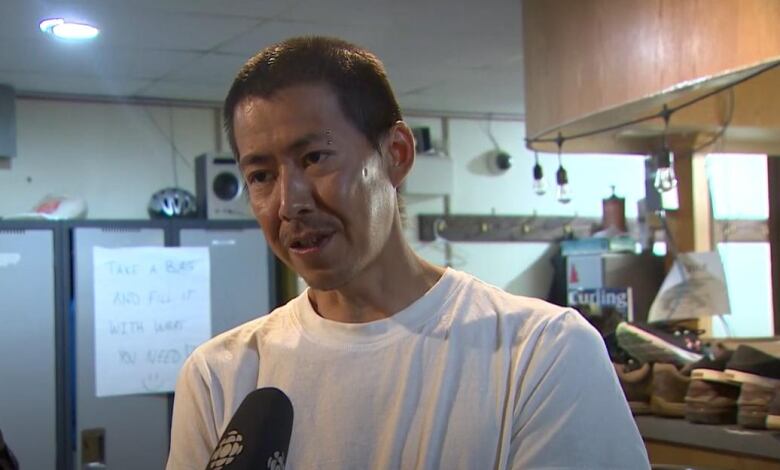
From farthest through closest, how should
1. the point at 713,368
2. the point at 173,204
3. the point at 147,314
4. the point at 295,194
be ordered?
the point at 173,204, the point at 147,314, the point at 713,368, the point at 295,194

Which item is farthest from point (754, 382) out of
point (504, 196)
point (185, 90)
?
point (504, 196)

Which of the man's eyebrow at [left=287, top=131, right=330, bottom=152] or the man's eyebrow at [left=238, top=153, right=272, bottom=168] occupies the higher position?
the man's eyebrow at [left=287, top=131, right=330, bottom=152]

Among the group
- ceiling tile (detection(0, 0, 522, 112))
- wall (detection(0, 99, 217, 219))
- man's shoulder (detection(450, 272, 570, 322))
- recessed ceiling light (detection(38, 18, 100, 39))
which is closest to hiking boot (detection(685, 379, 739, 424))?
man's shoulder (detection(450, 272, 570, 322))

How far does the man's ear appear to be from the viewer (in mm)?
1064

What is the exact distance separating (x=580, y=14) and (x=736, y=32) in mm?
636

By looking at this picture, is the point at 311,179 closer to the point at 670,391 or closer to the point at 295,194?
the point at 295,194

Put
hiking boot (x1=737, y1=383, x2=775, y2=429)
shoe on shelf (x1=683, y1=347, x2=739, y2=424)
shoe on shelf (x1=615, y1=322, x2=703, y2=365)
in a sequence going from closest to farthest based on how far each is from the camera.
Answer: hiking boot (x1=737, y1=383, x2=775, y2=429) < shoe on shelf (x1=683, y1=347, x2=739, y2=424) < shoe on shelf (x1=615, y1=322, x2=703, y2=365)

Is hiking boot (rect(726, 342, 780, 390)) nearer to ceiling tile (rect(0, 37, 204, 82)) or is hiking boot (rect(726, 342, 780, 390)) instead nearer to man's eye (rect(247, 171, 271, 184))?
man's eye (rect(247, 171, 271, 184))

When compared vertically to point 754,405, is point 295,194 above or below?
above

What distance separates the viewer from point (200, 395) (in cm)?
107

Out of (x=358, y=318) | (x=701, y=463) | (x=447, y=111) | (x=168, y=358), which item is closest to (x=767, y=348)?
(x=701, y=463)

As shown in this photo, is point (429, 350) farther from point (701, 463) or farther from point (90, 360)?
point (90, 360)

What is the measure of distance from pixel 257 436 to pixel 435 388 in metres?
0.24

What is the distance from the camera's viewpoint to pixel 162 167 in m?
5.13
